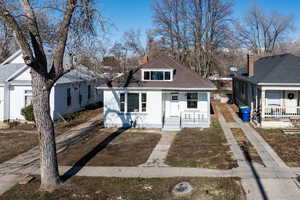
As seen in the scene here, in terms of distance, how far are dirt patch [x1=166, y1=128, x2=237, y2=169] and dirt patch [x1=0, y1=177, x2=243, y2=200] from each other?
6.45 ft

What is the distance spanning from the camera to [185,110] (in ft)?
70.7

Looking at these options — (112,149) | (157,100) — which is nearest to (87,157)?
(112,149)

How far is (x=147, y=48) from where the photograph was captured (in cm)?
5456

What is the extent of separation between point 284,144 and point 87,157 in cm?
1047

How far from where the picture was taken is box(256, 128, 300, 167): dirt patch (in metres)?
13.1

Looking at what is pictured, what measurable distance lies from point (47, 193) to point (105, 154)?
16.0 ft

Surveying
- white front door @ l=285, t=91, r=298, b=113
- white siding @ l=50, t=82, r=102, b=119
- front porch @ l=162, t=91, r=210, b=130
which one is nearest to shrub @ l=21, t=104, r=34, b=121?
white siding @ l=50, t=82, r=102, b=119

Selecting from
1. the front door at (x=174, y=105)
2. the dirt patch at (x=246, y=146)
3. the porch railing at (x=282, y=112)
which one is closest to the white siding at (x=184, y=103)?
the front door at (x=174, y=105)

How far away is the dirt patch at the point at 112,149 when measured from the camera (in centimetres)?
1302

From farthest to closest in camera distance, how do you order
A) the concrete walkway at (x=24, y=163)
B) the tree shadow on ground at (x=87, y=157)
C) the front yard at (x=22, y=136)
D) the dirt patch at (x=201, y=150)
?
1. the front yard at (x=22, y=136)
2. the dirt patch at (x=201, y=150)
3. the tree shadow on ground at (x=87, y=157)
4. the concrete walkway at (x=24, y=163)

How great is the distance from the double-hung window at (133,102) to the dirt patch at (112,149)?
218 cm

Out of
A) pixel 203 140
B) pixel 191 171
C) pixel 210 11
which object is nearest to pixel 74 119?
pixel 203 140

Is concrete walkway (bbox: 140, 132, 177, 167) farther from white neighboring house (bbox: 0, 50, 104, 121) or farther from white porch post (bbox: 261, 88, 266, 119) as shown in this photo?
white neighboring house (bbox: 0, 50, 104, 121)

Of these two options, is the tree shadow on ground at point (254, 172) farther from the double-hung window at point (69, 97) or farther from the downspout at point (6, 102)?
the downspout at point (6, 102)
